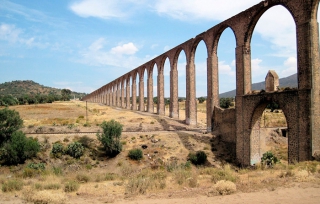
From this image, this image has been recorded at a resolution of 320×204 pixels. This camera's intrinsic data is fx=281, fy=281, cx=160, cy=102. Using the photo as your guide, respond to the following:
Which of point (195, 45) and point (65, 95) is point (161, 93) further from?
point (65, 95)

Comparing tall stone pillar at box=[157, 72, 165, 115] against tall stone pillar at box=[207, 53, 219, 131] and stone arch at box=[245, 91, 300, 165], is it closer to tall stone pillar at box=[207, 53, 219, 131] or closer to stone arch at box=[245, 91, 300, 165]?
tall stone pillar at box=[207, 53, 219, 131]

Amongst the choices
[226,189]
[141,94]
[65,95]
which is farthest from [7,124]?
[65,95]

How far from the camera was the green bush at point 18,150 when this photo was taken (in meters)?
18.2

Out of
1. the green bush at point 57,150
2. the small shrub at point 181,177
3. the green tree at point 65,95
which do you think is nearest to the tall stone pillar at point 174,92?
the green bush at point 57,150

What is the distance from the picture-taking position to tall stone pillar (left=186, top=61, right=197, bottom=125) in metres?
27.1

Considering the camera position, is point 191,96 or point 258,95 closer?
point 258,95

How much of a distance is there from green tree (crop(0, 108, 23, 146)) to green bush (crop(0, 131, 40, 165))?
6.41 ft

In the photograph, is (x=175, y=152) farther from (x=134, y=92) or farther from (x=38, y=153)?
(x=134, y=92)

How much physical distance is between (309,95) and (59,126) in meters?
21.3

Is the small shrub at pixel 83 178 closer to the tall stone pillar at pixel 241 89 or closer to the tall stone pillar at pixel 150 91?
the tall stone pillar at pixel 241 89

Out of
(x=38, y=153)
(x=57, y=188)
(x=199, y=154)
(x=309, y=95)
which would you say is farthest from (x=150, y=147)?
(x=57, y=188)

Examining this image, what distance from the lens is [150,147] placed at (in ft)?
68.5

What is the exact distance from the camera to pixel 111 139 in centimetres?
2030

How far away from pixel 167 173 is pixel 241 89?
9995 mm
